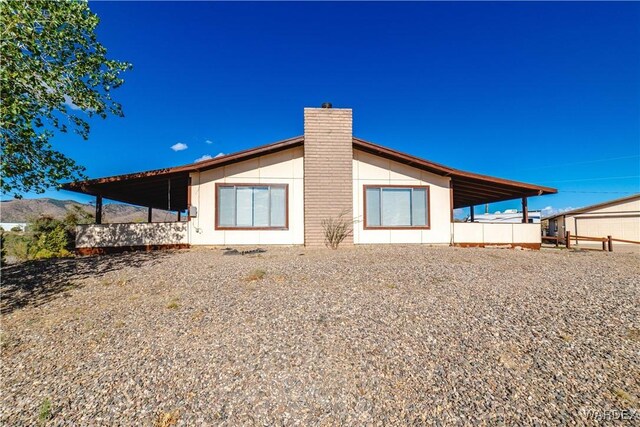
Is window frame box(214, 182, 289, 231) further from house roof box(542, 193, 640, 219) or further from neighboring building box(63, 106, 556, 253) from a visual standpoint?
house roof box(542, 193, 640, 219)

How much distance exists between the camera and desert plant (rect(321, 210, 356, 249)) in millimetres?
10570

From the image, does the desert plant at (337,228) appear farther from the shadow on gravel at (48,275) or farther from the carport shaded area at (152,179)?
the shadow on gravel at (48,275)

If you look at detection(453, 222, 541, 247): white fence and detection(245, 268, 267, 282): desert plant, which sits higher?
detection(453, 222, 541, 247): white fence

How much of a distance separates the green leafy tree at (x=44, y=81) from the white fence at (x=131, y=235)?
2.80m

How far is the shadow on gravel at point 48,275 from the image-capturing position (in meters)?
5.42

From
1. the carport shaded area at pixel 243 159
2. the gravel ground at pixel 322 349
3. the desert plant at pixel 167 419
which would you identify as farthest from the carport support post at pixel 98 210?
the desert plant at pixel 167 419

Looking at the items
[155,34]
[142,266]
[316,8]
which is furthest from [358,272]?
[155,34]

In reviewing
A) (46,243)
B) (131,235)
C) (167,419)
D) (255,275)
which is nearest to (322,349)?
(167,419)

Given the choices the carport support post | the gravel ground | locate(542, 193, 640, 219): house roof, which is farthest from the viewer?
locate(542, 193, 640, 219): house roof

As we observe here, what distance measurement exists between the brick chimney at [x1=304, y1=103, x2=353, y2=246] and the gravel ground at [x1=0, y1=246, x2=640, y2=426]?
4.77 metres

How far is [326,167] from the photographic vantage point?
10953mm

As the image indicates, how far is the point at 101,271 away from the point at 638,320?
1020 cm

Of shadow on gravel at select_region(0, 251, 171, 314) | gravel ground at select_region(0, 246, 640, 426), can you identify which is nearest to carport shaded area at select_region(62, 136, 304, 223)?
shadow on gravel at select_region(0, 251, 171, 314)

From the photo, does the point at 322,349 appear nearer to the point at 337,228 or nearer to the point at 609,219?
the point at 337,228
